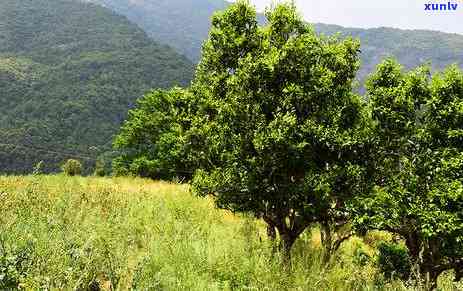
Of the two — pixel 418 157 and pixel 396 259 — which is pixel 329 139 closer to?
pixel 418 157

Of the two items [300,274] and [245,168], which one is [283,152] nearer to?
[245,168]

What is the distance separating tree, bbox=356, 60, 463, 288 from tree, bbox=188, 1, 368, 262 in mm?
738

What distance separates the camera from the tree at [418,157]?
1186 centimetres

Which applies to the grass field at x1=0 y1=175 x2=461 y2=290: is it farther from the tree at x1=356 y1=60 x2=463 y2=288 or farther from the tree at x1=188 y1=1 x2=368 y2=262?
the tree at x1=356 y1=60 x2=463 y2=288

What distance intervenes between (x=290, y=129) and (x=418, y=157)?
4.11 meters

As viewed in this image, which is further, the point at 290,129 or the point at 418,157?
the point at 418,157

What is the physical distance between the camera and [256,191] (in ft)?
39.4

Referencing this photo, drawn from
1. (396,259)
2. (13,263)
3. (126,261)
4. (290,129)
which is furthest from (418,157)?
(13,263)

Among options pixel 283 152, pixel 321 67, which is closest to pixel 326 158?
pixel 283 152

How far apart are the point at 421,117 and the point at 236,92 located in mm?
5451

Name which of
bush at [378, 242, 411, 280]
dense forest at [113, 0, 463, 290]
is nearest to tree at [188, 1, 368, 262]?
dense forest at [113, 0, 463, 290]

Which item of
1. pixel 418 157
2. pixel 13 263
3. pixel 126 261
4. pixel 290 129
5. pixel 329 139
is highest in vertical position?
pixel 290 129

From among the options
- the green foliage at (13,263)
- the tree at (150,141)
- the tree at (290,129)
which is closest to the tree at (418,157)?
the tree at (290,129)

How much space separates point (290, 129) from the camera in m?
11.1
